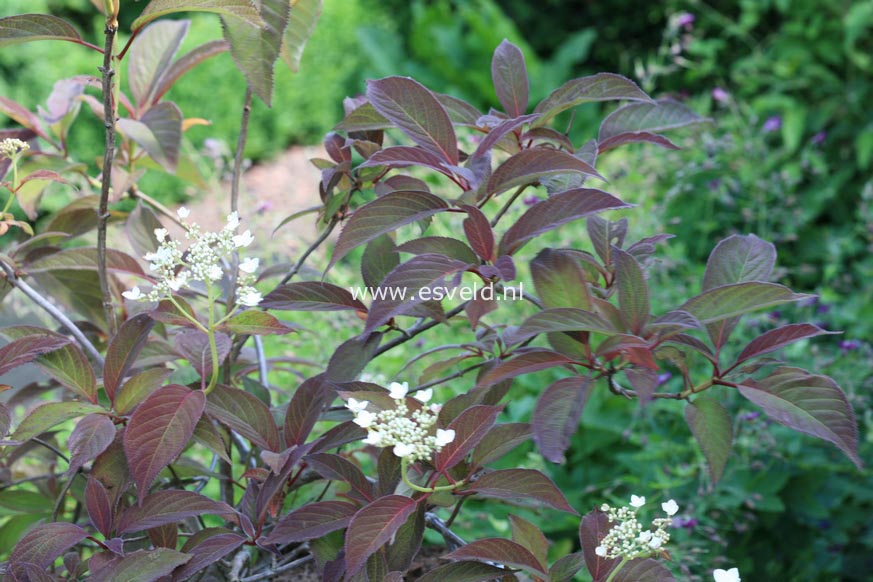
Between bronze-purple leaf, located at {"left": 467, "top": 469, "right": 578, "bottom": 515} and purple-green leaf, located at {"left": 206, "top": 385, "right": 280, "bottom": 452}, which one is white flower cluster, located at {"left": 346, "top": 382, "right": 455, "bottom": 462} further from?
purple-green leaf, located at {"left": 206, "top": 385, "right": 280, "bottom": 452}

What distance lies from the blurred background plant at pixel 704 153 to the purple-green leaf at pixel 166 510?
0.36m

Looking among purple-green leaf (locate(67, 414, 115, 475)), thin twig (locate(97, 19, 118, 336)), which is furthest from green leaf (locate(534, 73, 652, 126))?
purple-green leaf (locate(67, 414, 115, 475))

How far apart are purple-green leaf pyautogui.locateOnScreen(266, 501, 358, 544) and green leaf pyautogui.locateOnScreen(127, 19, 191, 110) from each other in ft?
2.09

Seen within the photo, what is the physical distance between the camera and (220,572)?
97 cm

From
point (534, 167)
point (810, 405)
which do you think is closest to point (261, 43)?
point (534, 167)

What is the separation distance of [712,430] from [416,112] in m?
0.41

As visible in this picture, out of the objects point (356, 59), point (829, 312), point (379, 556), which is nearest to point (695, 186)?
point (829, 312)

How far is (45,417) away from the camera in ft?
2.77

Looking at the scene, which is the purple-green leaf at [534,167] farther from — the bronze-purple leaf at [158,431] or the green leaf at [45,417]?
the green leaf at [45,417]

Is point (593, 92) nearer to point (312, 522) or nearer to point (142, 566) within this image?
point (312, 522)

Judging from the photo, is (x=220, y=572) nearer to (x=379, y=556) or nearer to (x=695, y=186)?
(x=379, y=556)

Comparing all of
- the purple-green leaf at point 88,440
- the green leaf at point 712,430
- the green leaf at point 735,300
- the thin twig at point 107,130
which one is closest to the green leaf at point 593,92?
the green leaf at point 735,300

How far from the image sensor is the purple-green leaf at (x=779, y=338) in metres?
0.80

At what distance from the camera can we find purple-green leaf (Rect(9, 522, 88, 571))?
2.64 feet
